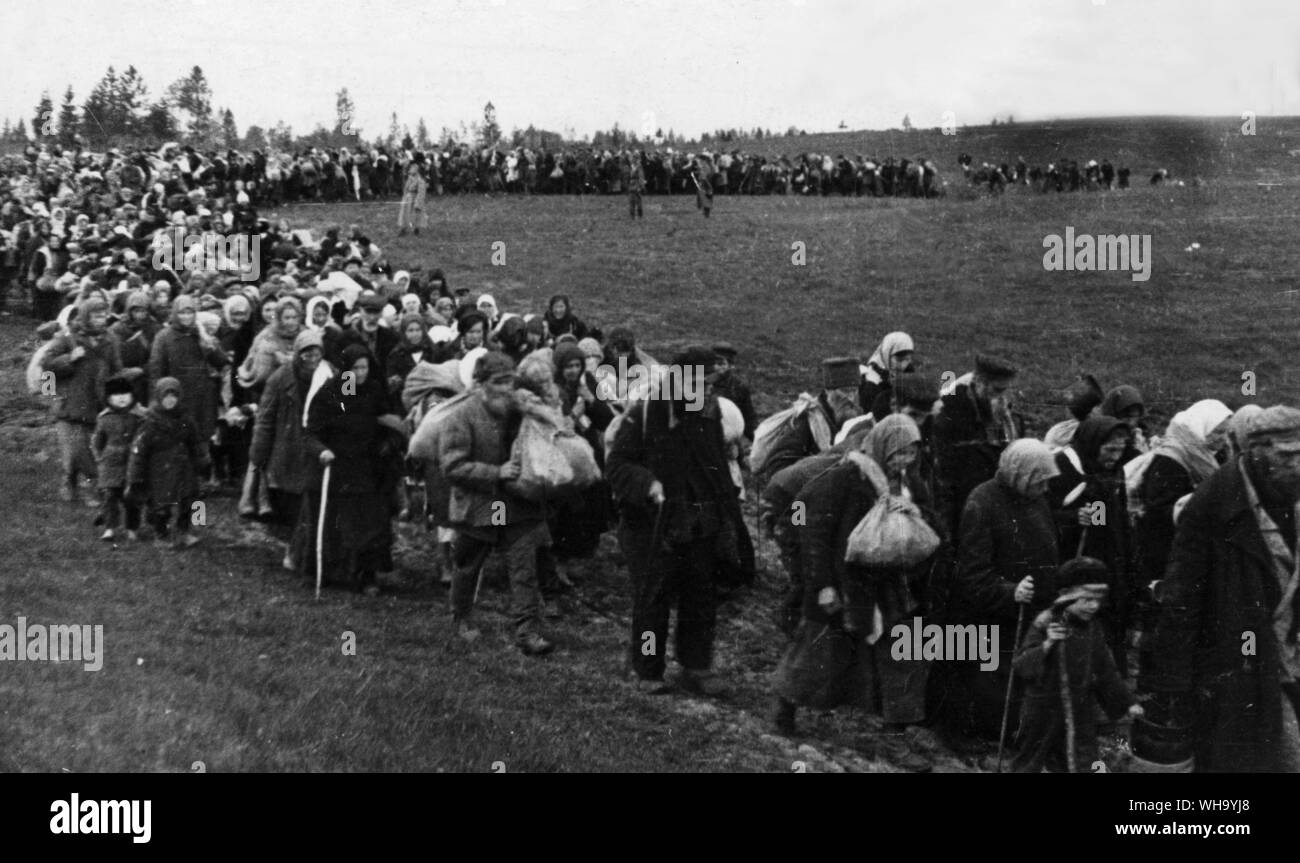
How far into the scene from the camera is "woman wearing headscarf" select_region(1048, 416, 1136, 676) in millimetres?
7969

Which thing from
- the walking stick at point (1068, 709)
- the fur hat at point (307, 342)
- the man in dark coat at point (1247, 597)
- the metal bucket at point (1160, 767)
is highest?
the fur hat at point (307, 342)

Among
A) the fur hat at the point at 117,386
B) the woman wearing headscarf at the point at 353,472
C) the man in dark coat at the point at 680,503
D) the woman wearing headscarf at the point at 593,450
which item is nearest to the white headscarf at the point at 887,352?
the man in dark coat at the point at 680,503

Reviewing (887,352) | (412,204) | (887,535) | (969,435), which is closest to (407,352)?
(887,352)

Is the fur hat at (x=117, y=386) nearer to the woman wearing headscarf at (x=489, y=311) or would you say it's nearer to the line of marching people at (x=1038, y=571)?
the woman wearing headscarf at (x=489, y=311)

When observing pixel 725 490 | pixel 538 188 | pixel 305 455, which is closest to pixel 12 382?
pixel 305 455

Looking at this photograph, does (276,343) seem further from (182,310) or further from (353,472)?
(353,472)

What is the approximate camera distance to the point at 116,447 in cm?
1057

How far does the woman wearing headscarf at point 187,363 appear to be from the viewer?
11.2 m

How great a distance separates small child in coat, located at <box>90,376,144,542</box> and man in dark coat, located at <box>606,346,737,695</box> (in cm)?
489

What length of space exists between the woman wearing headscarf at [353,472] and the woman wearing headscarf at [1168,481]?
5468 millimetres

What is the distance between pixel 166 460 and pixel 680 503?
4.94 metres

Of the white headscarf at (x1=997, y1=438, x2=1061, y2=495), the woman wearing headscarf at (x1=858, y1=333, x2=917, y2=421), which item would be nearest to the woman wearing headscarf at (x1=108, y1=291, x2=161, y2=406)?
the woman wearing headscarf at (x1=858, y1=333, x2=917, y2=421)

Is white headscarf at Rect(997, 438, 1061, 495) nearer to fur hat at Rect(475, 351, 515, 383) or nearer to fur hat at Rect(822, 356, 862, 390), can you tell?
fur hat at Rect(822, 356, 862, 390)

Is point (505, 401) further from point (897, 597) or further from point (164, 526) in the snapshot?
point (164, 526)
